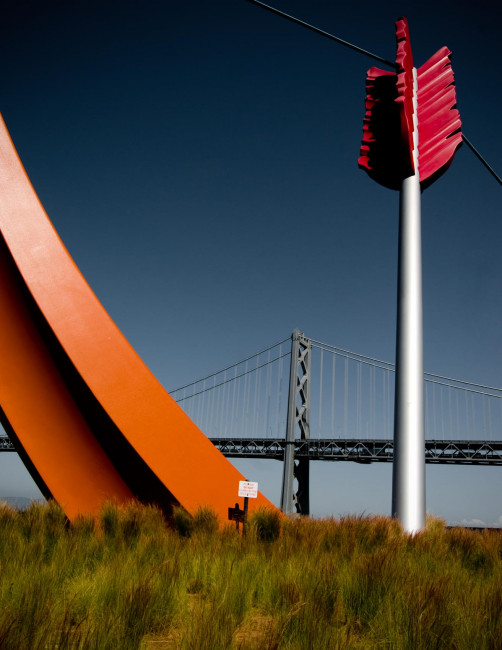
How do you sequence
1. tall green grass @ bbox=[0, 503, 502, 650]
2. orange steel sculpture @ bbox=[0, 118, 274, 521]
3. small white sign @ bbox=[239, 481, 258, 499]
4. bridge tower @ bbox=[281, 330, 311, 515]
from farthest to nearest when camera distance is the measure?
bridge tower @ bbox=[281, 330, 311, 515] < small white sign @ bbox=[239, 481, 258, 499] < orange steel sculpture @ bbox=[0, 118, 274, 521] < tall green grass @ bbox=[0, 503, 502, 650]

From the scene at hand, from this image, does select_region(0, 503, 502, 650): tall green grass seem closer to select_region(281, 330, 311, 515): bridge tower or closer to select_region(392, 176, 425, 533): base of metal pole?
select_region(392, 176, 425, 533): base of metal pole

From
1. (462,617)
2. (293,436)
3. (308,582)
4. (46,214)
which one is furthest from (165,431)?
(293,436)

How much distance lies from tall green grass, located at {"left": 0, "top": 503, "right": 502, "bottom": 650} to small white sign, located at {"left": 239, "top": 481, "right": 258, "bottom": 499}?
0.38 ft

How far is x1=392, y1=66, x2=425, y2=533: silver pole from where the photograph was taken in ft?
9.80

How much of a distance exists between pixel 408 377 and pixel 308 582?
1820mm

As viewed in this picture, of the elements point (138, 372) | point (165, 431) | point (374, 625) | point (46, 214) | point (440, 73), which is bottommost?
point (374, 625)

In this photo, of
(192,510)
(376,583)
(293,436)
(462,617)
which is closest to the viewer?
(462,617)

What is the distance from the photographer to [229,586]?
1.62m

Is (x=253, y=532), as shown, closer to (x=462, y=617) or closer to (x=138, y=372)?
(x=138, y=372)

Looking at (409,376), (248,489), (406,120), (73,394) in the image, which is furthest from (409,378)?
(73,394)

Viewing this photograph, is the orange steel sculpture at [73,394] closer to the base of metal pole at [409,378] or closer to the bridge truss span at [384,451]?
the base of metal pole at [409,378]

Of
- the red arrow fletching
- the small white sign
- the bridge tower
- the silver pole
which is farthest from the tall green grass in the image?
the bridge tower

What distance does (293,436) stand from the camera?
27.2 m

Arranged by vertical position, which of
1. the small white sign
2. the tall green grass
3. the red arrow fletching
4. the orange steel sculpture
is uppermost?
the red arrow fletching
